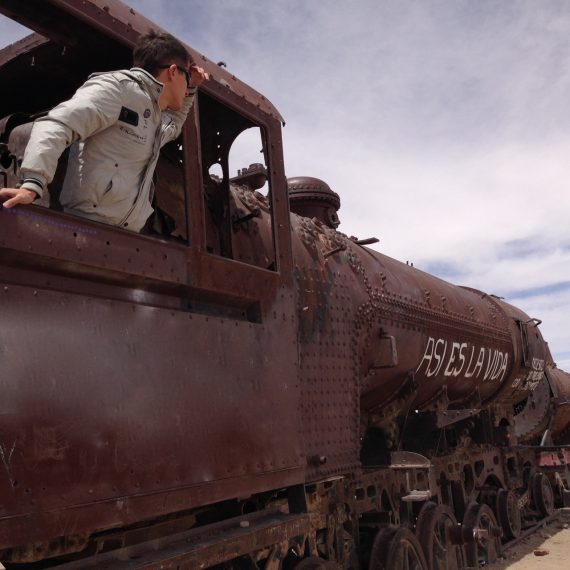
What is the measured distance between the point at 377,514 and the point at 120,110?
3880mm

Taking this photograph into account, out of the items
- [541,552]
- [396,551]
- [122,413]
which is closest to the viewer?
[122,413]

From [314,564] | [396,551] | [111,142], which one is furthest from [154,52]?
[396,551]

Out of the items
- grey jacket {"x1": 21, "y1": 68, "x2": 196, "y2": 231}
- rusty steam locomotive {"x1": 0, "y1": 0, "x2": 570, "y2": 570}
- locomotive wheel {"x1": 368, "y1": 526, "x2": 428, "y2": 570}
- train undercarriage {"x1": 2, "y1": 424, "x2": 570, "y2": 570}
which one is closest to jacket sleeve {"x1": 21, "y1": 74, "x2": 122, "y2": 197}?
grey jacket {"x1": 21, "y1": 68, "x2": 196, "y2": 231}

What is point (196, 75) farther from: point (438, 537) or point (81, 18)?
point (438, 537)

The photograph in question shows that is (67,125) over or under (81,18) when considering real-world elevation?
under

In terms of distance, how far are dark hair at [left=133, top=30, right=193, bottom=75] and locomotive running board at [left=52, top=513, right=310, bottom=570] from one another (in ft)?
Answer: 6.17

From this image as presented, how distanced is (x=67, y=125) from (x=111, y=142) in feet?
0.89

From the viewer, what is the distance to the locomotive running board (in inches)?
87.9

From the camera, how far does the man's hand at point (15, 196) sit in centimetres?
185

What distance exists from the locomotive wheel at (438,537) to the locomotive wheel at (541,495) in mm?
3834

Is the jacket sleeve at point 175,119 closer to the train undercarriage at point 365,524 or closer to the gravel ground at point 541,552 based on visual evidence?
the train undercarriage at point 365,524

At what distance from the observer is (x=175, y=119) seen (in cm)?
267

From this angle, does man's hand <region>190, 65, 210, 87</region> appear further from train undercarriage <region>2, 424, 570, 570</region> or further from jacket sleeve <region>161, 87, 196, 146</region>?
train undercarriage <region>2, 424, 570, 570</region>

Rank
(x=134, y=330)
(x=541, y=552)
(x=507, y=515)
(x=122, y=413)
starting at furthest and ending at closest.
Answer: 1. (x=507, y=515)
2. (x=541, y=552)
3. (x=134, y=330)
4. (x=122, y=413)
